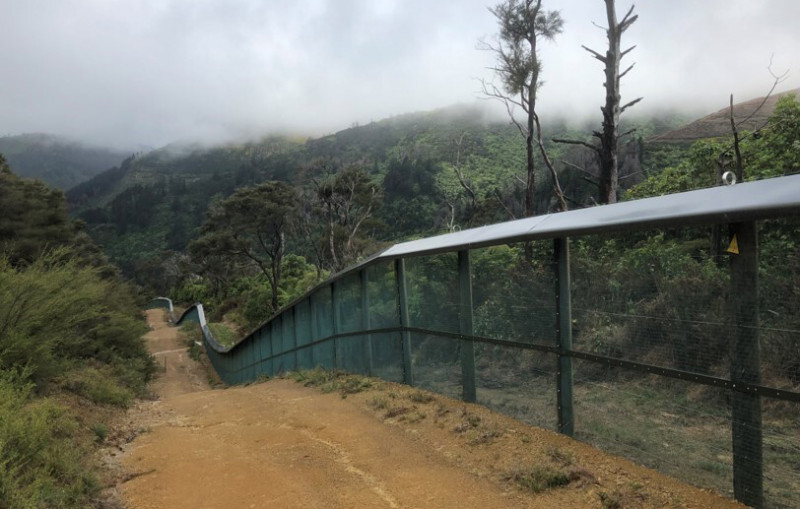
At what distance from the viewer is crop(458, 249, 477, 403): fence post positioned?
6.23 metres

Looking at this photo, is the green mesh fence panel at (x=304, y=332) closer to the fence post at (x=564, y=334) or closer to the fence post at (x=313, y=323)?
the fence post at (x=313, y=323)

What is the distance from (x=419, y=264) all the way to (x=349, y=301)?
2908 millimetres

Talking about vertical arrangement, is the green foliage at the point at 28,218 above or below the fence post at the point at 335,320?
above

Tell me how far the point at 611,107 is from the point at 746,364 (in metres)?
8.22

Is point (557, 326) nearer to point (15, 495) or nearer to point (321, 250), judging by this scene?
point (15, 495)

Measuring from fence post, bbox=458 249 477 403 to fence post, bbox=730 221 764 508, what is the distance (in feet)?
9.86

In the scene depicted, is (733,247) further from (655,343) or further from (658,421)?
(658,421)

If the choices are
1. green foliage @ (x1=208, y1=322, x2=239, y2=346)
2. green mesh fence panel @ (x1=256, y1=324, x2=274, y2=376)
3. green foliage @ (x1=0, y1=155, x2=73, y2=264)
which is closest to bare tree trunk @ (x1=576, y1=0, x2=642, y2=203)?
green mesh fence panel @ (x1=256, y1=324, x2=274, y2=376)

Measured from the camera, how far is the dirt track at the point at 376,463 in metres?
4.05

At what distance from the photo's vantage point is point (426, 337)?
7191mm

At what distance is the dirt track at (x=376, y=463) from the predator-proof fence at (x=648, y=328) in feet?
0.91

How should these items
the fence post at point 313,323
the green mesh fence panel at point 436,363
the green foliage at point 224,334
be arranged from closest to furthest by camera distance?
1. the green mesh fence panel at point 436,363
2. the fence post at point 313,323
3. the green foliage at point 224,334

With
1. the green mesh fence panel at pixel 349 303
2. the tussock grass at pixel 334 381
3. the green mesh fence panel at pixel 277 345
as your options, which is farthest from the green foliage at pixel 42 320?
the green mesh fence panel at pixel 349 303

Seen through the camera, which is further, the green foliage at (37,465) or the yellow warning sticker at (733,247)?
the green foliage at (37,465)
